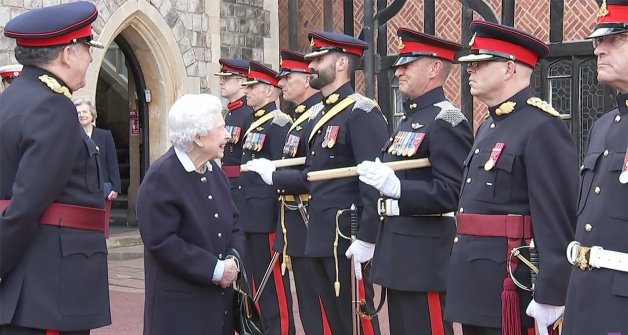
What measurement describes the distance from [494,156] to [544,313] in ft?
2.10

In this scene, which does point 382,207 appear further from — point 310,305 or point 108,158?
point 108,158

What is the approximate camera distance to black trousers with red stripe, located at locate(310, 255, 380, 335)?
17.3 ft

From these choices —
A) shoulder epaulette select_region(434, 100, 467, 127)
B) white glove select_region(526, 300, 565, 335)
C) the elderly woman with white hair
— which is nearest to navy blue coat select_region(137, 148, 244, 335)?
the elderly woman with white hair

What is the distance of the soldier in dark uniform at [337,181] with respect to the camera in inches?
204

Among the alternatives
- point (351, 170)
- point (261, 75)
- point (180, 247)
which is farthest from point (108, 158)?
point (180, 247)

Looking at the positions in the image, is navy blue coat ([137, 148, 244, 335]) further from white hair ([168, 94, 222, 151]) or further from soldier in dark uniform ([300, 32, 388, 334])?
soldier in dark uniform ([300, 32, 388, 334])

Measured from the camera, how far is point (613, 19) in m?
3.05

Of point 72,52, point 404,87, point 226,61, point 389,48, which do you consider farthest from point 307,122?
point 389,48

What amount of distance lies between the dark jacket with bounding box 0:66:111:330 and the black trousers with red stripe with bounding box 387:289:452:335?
1465 millimetres

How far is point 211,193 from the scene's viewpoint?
4008 millimetres

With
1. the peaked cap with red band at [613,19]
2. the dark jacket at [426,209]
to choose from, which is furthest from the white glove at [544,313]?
the peaked cap with red band at [613,19]

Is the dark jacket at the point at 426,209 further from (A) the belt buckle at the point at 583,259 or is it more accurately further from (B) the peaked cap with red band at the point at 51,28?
(B) the peaked cap with red band at the point at 51,28

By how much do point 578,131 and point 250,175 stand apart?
4.77m

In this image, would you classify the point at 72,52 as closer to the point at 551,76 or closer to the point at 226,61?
the point at 226,61
